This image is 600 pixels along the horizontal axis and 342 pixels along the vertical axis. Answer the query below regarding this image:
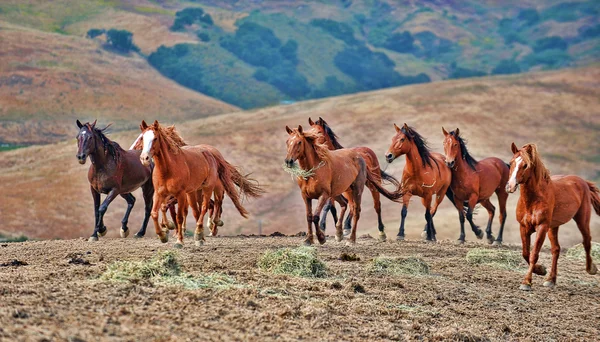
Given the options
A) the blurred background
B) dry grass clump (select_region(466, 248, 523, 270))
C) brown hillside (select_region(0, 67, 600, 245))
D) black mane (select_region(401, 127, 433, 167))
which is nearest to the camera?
dry grass clump (select_region(466, 248, 523, 270))

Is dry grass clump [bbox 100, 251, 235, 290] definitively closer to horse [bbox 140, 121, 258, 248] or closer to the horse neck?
horse [bbox 140, 121, 258, 248]

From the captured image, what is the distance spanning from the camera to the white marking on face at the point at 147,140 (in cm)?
1353

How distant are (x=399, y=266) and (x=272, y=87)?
87.1m

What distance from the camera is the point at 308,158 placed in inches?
604

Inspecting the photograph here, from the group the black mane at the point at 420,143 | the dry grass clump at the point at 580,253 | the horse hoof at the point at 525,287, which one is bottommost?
the horse hoof at the point at 525,287

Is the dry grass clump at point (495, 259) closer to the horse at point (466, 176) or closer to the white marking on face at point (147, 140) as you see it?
the horse at point (466, 176)

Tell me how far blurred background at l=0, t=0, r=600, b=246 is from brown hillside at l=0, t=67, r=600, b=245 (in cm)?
14

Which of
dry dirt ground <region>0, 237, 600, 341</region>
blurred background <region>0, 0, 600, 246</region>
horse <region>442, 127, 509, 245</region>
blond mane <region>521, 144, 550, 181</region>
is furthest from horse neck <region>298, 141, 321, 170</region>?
blurred background <region>0, 0, 600, 246</region>

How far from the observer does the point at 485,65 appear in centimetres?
12712

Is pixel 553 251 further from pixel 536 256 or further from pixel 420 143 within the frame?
pixel 420 143

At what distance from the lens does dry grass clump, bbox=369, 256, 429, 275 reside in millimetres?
13176

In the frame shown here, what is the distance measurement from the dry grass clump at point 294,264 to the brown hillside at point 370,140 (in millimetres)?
19279

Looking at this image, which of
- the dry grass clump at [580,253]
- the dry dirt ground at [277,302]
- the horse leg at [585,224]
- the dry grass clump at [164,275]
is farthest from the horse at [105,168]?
the dry grass clump at [580,253]

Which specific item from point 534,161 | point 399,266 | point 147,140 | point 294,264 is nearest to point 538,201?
point 534,161
